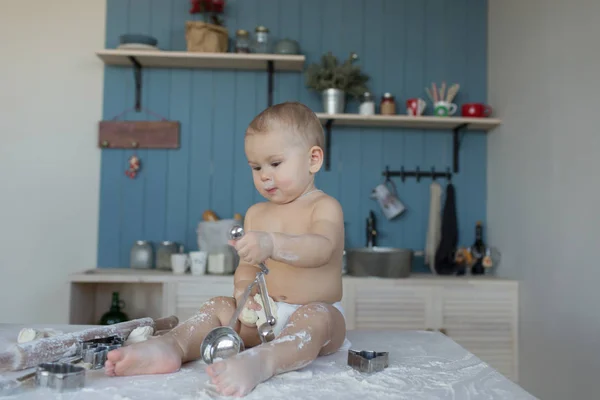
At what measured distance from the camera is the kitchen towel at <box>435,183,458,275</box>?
2.55 m

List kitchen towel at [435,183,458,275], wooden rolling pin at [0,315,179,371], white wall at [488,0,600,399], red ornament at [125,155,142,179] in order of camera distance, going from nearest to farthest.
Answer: wooden rolling pin at [0,315,179,371], white wall at [488,0,600,399], kitchen towel at [435,183,458,275], red ornament at [125,155,142,179]

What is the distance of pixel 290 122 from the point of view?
114 cm

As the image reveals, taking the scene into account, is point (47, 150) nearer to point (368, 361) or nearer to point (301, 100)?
point (301, 100)

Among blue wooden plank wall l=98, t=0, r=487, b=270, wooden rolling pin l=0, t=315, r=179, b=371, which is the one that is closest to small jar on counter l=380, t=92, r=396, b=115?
blue wooden plank wall l=98, t=0, r=487, b=270

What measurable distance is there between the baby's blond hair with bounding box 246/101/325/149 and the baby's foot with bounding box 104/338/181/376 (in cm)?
45

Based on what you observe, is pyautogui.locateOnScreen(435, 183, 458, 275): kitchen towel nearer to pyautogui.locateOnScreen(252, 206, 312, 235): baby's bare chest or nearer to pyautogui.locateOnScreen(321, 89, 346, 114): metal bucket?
pyautogui.locateOnScreen(321, 89, 346, 114): metal bucket

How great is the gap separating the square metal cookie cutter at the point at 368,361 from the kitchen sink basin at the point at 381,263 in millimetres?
1296

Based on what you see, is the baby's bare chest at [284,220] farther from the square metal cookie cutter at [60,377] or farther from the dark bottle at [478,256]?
the dark bottle at [478,256]

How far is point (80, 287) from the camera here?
2426mm

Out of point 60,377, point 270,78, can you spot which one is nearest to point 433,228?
point 270,78

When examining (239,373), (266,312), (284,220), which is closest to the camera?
(239,373)

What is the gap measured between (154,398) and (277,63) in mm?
2005

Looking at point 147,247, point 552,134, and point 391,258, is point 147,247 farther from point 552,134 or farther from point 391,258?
point 552,134

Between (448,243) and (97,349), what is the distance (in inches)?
73.7
